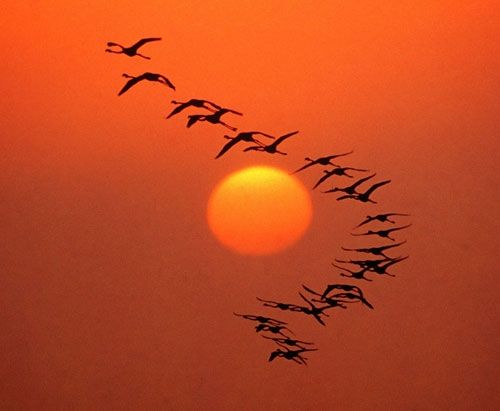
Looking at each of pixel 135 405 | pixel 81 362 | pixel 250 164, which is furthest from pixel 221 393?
pixel 250 164

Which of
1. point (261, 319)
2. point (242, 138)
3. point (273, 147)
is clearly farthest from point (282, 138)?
point (261, 319)

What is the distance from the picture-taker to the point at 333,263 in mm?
4539

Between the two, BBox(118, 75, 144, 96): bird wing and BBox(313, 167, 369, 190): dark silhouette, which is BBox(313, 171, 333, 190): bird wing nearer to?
BBox(313, 167, 369, 190): dark silhouette

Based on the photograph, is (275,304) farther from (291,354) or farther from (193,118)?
(193,118)

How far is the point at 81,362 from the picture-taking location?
183 inches

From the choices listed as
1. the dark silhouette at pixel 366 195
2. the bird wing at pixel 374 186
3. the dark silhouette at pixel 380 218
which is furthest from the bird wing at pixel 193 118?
the dark silhouette at pixel 380 218

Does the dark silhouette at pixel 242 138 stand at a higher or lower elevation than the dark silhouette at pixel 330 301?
higher

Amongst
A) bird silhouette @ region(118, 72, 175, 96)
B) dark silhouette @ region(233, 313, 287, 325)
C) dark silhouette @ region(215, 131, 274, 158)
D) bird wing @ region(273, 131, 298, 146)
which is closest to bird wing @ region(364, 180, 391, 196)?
bird wing @ region(273, 131, 298, 146)

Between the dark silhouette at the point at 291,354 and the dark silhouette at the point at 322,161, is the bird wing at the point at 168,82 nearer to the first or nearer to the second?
the dark silhouette at the point at 322,161

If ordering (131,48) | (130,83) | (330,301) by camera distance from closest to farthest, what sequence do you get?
1. (131,48)
2. (130,83)
3. (330,301)

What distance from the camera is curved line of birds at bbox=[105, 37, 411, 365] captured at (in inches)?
162

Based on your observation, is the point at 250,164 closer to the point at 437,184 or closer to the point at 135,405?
the point at 437,184

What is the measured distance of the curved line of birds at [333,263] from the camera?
412cm

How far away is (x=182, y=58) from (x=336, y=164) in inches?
51.6
